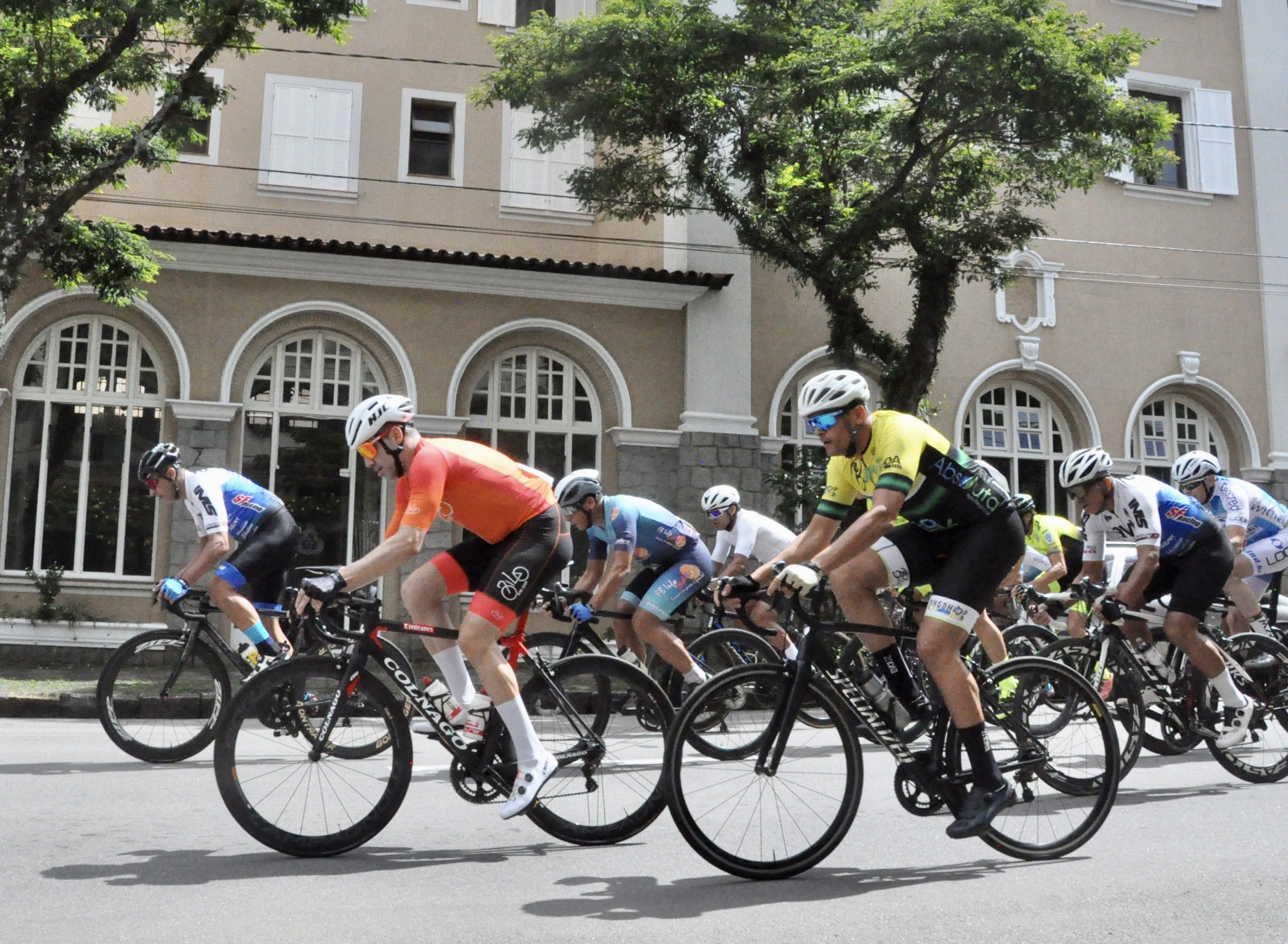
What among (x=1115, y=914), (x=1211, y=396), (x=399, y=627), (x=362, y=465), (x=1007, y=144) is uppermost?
(x=1007, y=144)

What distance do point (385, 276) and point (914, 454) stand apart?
14.3 metres

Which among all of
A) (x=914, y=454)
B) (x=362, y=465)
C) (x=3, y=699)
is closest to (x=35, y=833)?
(x=914, y=454)

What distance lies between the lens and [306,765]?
4.96 m

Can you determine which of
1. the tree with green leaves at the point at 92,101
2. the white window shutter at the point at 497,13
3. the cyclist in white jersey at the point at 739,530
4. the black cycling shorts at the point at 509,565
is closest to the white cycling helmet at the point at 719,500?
the cyclist in white jersey at the point at 739,530

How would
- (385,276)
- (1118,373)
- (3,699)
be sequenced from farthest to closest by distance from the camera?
(1118,373)
(385,276)
(3,699)

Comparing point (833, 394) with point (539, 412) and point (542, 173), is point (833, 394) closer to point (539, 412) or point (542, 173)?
point (539, 412)

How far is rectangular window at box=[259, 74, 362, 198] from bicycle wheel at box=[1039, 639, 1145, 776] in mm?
15580

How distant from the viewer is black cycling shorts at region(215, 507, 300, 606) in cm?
843

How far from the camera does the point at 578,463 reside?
62.3ft

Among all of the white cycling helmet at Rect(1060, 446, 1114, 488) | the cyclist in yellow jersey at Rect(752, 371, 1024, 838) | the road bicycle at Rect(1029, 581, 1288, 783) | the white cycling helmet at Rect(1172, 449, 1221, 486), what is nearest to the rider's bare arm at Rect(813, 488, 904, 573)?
the cyclist in yellow jersey at Rect(752, 371, 1024, 838)

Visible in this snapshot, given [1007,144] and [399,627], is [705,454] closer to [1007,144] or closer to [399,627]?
[1007,144]

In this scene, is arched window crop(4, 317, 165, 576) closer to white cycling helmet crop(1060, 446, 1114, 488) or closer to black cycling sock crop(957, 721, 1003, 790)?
white cycling helmet crop(1060, 446, 1114, 488)

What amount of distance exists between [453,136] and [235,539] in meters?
13.6

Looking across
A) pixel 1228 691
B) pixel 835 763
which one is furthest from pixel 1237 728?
pixel 835 763
